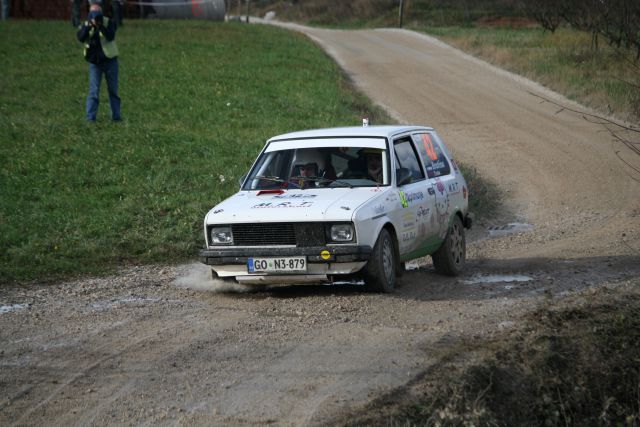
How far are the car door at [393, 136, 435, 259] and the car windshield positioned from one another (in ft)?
0.74

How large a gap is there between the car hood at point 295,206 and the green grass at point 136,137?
239cm

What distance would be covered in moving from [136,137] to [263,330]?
419 inches

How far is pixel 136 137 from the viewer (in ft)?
57.5

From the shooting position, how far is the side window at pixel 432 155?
1062 centimetres

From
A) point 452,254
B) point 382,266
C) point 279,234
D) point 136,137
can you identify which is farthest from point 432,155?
point 136,137

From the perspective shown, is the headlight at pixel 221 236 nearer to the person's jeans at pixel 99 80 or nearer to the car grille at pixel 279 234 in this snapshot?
the car grille at pixel 279 234

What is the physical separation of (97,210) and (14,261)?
222 cm

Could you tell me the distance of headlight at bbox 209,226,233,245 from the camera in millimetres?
9062

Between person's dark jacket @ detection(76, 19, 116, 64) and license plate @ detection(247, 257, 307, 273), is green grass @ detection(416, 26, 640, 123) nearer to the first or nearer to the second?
person's dark jacket @ detection(76, 19, 116, 64)

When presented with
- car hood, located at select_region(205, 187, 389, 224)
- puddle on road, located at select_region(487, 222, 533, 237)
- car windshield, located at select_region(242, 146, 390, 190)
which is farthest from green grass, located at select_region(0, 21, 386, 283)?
puddle on road, located at select_region(487, 222, 533, 237)

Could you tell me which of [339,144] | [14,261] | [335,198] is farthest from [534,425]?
[14,261]

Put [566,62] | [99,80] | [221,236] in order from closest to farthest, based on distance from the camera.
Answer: [221,236]
[99,80]
[566,62]

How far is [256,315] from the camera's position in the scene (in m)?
8.12

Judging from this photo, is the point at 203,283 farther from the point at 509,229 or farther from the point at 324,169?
the point at 509,229
